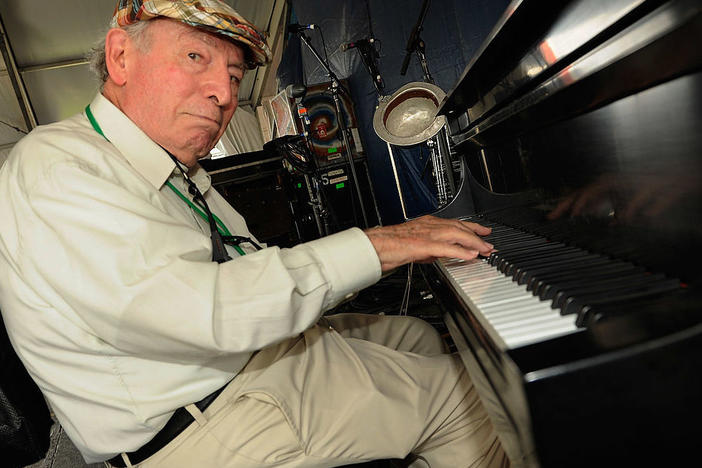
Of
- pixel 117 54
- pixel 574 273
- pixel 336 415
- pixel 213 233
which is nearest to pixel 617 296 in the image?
pixel 574 273

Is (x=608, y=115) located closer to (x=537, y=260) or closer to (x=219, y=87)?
(x=537, y=260)

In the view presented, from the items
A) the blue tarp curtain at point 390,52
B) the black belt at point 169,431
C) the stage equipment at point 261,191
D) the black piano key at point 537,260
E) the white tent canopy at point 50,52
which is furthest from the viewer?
the white tent canopy at point 50,52

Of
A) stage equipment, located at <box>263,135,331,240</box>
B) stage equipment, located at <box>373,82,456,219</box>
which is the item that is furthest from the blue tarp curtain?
stage equipment, located at <box>263,135,331,240</box>

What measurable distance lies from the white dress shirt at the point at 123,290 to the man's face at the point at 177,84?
0.60ft

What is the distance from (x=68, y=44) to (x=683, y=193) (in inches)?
402

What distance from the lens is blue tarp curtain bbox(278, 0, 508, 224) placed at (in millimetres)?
4355

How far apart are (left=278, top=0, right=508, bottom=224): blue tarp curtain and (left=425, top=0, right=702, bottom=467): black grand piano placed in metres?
3.45

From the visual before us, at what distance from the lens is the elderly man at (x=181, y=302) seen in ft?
2.60

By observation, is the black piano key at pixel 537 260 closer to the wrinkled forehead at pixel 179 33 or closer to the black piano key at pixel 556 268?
the black piano key at pixel 556 268

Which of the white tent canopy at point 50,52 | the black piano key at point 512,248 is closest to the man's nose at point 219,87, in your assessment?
the black piano key at point 512,248

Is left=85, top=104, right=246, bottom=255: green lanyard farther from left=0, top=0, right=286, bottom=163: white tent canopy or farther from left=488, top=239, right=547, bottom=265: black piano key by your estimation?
left=0, top=0, right=286, bottom=163: white tent canopy

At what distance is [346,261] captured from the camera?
34.0 inches

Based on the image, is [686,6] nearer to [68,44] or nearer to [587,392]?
[587,392]

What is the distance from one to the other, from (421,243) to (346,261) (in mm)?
176
